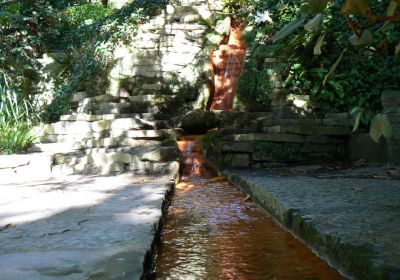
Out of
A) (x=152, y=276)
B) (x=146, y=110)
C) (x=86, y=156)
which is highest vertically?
(x=146, y=110)

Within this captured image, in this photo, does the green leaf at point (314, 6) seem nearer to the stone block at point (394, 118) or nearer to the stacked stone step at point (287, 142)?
the stone block at point (394, 118)

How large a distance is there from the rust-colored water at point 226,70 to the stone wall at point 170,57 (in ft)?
0.87

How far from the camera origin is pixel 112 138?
19.5 ft

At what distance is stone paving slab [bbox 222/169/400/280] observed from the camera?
1.75m

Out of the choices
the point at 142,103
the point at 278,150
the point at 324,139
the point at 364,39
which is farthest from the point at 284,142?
the point at 364,39

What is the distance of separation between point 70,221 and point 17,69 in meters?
7.33

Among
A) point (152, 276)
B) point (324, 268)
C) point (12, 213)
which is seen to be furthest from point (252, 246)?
point (12, 213)

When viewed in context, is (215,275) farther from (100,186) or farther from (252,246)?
(100,186)

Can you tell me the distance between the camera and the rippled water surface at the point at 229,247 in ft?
6.49

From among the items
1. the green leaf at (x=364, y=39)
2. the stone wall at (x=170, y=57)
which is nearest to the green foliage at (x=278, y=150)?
the stone wall at (x=170, y=57)

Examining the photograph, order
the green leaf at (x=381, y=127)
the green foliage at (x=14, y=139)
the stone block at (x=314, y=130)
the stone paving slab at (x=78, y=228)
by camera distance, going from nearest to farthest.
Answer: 1. the green leaf at (x=381, y=127)
2. the stone paving slab at (x=78, y=228)
3. the stone block at (x=314, y=130)
4. the green foliage at (x=14, y=139)

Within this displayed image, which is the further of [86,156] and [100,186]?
[86,156]

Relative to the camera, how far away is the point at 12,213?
112 inches

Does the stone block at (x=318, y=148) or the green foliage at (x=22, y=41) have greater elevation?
the green foliage at (x=22, y=41)
